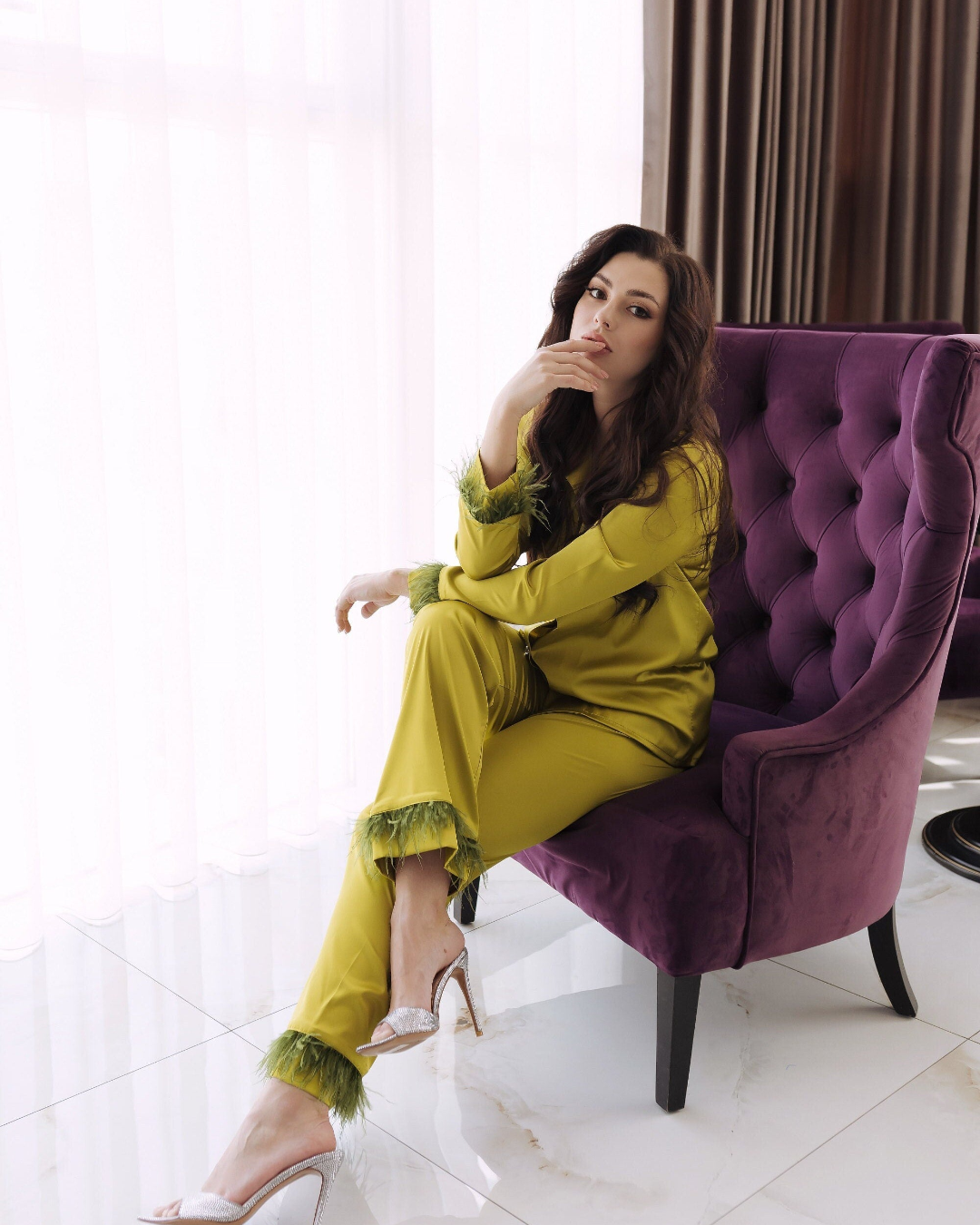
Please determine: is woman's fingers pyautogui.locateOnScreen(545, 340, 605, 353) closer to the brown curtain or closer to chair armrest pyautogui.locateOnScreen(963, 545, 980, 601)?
the brown curtain

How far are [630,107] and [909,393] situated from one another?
52.1 inches

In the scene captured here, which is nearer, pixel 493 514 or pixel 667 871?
pixel 667 871

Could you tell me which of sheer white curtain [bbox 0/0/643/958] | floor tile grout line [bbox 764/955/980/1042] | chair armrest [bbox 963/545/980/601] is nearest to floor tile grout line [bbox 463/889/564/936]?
floor tile grout line [bbox 764/955/980/1042]

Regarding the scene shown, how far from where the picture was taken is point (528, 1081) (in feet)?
5.19

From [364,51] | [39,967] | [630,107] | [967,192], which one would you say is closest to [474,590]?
[39,967]

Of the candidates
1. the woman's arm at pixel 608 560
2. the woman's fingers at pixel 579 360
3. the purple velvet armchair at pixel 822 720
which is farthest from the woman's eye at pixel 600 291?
the purple velvet armchair at pixel 822 720

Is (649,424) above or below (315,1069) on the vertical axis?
above

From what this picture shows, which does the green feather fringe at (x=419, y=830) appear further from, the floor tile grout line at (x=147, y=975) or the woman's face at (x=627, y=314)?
the woman's face at (x=627, y=314)

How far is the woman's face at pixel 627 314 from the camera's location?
5.38ft

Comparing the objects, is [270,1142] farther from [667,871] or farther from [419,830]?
[667,871]

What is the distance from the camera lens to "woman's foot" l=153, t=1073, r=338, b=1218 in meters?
1.24

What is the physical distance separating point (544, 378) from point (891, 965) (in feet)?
3.42

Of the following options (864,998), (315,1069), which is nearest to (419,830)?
(315,1069)

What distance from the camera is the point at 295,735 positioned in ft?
7.48
